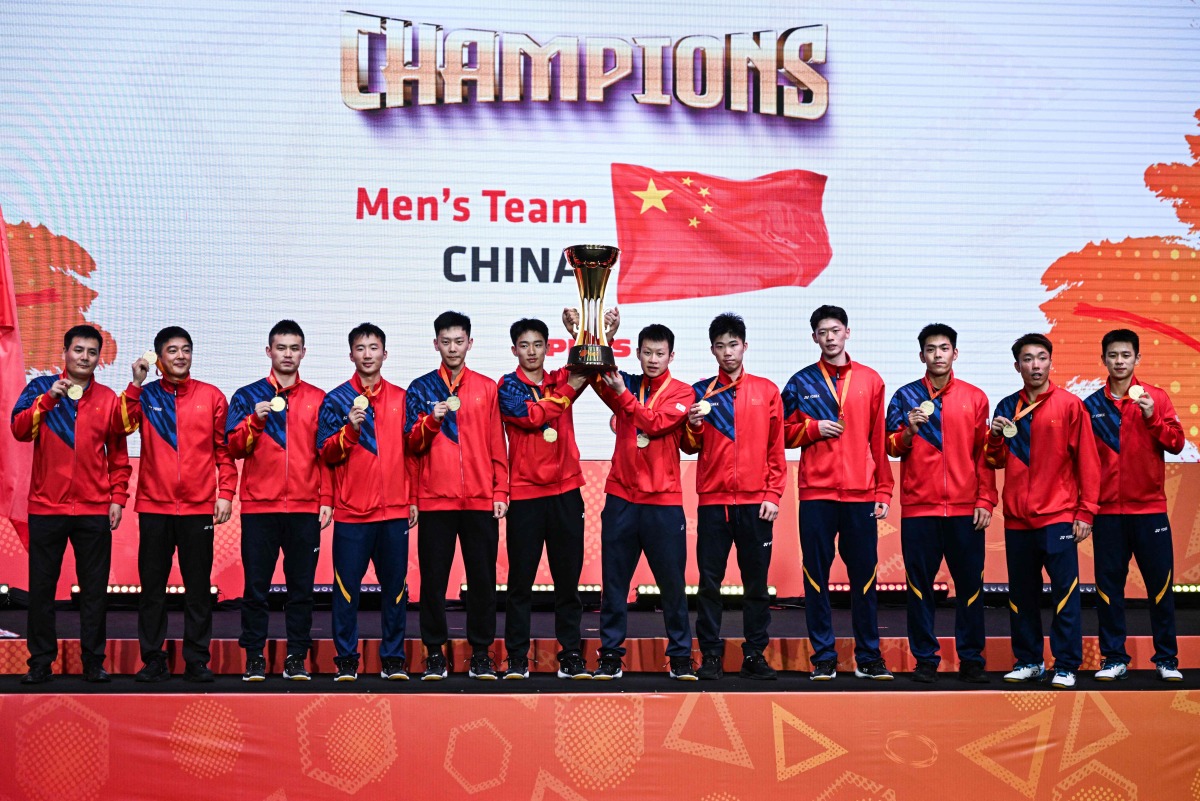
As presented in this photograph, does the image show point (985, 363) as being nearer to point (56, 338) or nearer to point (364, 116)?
point (364, 116)

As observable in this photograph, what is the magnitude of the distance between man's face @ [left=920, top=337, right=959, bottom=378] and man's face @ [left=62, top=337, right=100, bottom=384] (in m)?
3.71

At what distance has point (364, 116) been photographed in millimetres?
6812

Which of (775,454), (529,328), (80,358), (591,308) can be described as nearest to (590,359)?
(591,308)

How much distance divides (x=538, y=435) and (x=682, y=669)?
1.19 metres

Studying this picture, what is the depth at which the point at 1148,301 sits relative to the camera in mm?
7219

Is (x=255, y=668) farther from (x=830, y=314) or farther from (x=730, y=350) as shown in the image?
(x=830, y=314)

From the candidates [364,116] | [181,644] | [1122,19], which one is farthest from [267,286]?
[1122,19]

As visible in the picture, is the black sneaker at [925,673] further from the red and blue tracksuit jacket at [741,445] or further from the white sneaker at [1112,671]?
the red and blue tracksuit jacket at [741,445]

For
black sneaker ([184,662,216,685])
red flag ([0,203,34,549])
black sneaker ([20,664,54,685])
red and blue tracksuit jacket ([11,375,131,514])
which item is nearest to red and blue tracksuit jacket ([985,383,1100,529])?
black sneaker ([184,662,216,685])

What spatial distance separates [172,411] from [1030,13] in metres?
5.81

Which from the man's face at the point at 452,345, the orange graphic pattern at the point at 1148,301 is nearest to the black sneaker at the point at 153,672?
the man's face at the point at 452,345

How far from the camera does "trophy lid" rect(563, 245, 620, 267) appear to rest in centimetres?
Result: 450

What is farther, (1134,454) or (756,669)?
(1134,454)

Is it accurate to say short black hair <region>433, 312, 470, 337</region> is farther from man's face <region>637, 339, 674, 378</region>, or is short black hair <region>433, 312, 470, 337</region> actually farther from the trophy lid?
man's face <region>637, 339, 674, 378</region>
